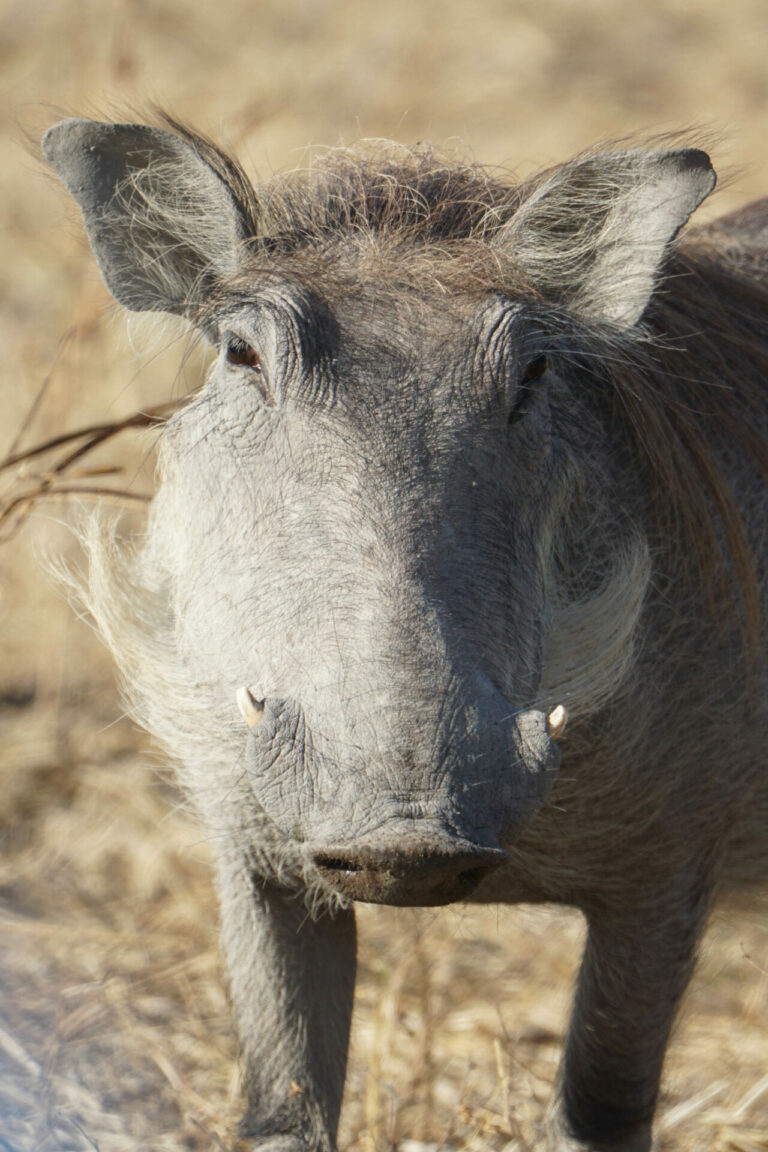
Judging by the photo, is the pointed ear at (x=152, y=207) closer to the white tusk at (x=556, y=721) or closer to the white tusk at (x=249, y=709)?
the white tusk at (x=249, y=709)

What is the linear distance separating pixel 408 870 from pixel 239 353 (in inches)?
38.0

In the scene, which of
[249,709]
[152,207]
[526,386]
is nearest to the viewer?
[249,709]

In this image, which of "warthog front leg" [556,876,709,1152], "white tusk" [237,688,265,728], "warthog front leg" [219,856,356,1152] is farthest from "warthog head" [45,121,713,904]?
"warthog front leg" [556,876,709,1152]

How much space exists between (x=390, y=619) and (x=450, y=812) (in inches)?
10.7

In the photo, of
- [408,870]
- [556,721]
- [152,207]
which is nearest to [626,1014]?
[556,721]

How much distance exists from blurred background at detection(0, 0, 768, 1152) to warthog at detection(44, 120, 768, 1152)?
28 centimetres

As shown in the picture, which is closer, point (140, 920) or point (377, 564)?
point (377, 564)

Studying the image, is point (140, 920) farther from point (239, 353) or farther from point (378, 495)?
point (378, 495)

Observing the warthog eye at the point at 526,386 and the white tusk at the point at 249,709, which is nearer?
the white tusk at the point at 249,709

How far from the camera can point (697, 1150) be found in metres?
3.27

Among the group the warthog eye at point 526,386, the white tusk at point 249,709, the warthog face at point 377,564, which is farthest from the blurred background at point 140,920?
the white tusk at point 249,709

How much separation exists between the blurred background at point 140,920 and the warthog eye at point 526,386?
657mm

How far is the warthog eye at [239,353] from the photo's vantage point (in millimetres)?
2338

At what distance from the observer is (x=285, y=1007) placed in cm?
272
